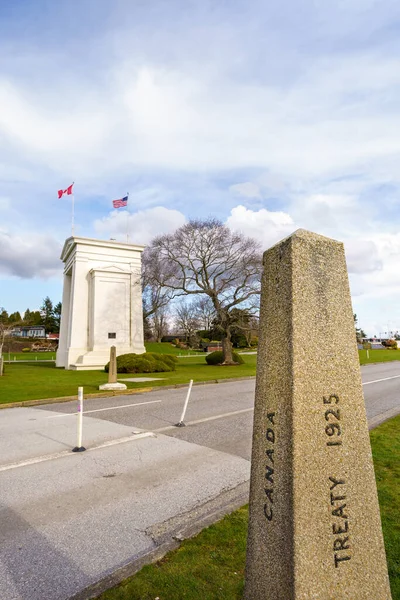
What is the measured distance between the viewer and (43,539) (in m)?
3.75

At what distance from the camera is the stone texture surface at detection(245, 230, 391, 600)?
2059 mm

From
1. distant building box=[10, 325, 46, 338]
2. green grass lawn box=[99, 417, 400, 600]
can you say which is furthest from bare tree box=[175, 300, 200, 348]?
green grass lawn box=[99, 417, 400, 600]

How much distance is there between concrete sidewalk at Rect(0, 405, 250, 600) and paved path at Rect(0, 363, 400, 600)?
0.04ft

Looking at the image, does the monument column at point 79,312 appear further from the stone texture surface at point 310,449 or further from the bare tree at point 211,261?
the stone texture surface at point 310,449

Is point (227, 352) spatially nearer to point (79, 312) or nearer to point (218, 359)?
point (218, 359)

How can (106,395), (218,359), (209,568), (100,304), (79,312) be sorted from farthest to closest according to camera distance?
(218,359) → (100,304) → (79,312) → (106,395) → (209,568)

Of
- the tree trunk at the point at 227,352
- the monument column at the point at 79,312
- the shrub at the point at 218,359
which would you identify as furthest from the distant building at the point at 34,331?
the tree trunk at the point at 227,352

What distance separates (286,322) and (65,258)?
119 ft

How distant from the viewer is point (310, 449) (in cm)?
213

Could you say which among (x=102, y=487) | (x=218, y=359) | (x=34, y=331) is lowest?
(x=102, y=487)

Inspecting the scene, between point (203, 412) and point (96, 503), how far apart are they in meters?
6.27

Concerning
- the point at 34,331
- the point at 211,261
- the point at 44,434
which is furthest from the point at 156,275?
the point at 34,331

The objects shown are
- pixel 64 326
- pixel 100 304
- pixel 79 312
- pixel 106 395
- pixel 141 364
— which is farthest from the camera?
pixel 64 326

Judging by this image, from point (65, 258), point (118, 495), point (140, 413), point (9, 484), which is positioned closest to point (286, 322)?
point (118, 495)
